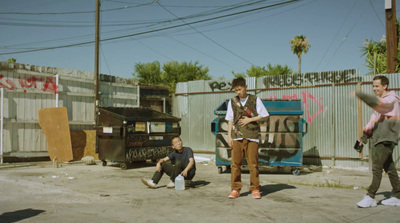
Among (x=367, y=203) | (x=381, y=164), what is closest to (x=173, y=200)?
(x=367, y=203)

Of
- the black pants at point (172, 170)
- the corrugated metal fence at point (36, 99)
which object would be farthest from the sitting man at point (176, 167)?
the corrugated metal fence at point (36, 99)

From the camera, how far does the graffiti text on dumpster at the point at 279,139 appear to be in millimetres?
8953

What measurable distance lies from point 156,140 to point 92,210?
5.48m

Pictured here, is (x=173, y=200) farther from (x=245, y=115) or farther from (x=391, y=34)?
(x=391, y=34)

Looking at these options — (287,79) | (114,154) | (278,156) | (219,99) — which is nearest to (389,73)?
(287,79)

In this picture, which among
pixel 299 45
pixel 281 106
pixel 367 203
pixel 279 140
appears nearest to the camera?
pixel 367 203

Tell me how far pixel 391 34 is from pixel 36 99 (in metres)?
10.4

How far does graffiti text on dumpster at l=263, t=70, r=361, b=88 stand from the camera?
10.3 meters

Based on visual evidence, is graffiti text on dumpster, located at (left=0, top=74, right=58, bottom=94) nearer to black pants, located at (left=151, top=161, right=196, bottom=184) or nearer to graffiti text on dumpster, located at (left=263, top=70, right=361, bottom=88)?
black pants, located at (left=151, top=161, right=196, bottom=184)

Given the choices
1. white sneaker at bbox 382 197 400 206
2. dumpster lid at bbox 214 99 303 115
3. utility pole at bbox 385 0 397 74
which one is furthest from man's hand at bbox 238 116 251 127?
utility pole at bbox 385 0 397 74

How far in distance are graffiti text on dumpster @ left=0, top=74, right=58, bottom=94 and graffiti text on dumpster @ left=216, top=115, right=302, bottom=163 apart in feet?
19.6

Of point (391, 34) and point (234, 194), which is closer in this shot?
point (234, 194)

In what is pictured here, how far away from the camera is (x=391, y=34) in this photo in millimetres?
10352

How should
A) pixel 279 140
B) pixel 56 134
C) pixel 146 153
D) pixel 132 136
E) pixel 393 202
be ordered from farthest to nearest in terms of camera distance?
Result: pixel 56 134, pixel 146 153, pixel 132 136, pixel 279 140, pixel 393 202
